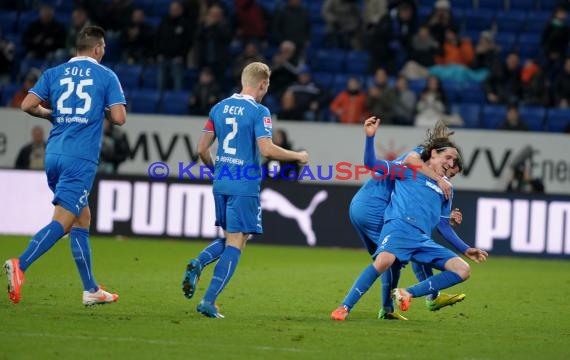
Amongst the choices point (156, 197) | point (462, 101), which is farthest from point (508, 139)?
point (156, 197)

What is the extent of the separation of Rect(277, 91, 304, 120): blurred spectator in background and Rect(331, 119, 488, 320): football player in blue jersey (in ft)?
32.3

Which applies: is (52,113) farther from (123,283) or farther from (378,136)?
(378,136)

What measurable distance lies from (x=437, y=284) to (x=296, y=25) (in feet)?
40.4

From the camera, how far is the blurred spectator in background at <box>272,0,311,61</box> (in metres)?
20.5

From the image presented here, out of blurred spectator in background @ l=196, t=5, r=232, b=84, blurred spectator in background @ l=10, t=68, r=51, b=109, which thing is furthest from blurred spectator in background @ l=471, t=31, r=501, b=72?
blurred spectator in background @ l=10, t=68, r=51, b=109

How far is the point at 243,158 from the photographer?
871 cm

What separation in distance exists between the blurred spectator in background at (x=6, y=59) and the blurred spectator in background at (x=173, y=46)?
2655 millimetres

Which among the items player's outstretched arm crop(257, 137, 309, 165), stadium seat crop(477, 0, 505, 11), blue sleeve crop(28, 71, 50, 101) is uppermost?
stadium seat crop(477, 0, 505, 11)

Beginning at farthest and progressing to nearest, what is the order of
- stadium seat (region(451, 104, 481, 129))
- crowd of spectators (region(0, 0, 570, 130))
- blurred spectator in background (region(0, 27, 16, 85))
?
blurred spectator in background (region(0, 27, 16, 85)), stadium seat (region(451, 104, 481, 129)), crowd of spectators (region(0, 0, 570, 130))

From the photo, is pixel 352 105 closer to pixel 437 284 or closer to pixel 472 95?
pixel 472 95

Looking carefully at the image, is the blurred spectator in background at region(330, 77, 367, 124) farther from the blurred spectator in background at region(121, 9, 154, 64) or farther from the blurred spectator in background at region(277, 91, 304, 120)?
the blurred spectator in background at region(121, 9, 154, 64)

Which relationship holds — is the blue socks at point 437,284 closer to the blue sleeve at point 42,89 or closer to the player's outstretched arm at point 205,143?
the player's outstretched arm at point 205,143

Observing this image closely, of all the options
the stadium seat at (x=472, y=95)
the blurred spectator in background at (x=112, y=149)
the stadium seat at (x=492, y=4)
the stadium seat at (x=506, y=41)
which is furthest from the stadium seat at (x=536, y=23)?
the blurred spectator in background at (x=112, y=149)

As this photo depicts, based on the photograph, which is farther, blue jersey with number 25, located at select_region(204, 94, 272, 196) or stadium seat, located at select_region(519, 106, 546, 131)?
stadium seat, located at select_region(519, 106, 546, 131)
